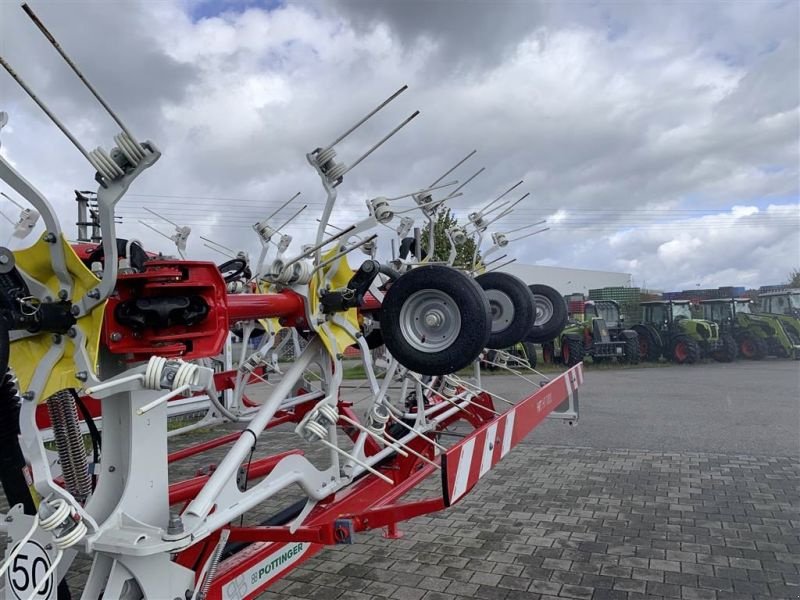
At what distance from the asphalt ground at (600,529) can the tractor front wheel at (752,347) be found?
1332 centimetres

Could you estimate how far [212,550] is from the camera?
2812mm

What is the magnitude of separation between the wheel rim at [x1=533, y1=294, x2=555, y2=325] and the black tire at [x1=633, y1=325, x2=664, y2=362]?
15.8 metres

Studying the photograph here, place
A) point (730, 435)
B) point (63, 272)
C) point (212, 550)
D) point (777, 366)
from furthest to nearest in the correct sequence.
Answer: point (777, 366)
point (730, 435)
point (212, 550)
point (63, 272)

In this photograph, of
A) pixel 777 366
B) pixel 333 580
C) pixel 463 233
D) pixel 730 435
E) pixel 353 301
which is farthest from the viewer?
pixel 777 366

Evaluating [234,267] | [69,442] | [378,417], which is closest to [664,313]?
[378,417]

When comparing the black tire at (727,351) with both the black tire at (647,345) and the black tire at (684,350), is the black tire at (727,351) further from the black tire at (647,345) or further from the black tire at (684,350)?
the black tire at (647,345)

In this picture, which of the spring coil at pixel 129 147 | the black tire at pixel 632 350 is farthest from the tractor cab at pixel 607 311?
the spring coil at pixel 129 147

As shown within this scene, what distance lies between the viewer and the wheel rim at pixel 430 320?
351 centimetres

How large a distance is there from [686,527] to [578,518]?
82 centimetres

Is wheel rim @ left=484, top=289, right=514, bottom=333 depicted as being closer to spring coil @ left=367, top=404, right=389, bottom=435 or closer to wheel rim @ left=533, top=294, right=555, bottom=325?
wheel rim @ left=533, top=294, right=555, bottom=325

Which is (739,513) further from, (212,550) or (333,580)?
(212,550)

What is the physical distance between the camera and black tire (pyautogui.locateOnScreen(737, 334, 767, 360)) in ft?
68.4

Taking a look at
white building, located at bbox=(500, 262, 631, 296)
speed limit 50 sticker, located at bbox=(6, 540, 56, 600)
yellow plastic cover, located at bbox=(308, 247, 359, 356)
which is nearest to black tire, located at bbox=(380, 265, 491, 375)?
yellow plastic cover, located at bbox=(308, 247, 359, 356)

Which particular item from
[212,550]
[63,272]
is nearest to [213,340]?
[63,272]
